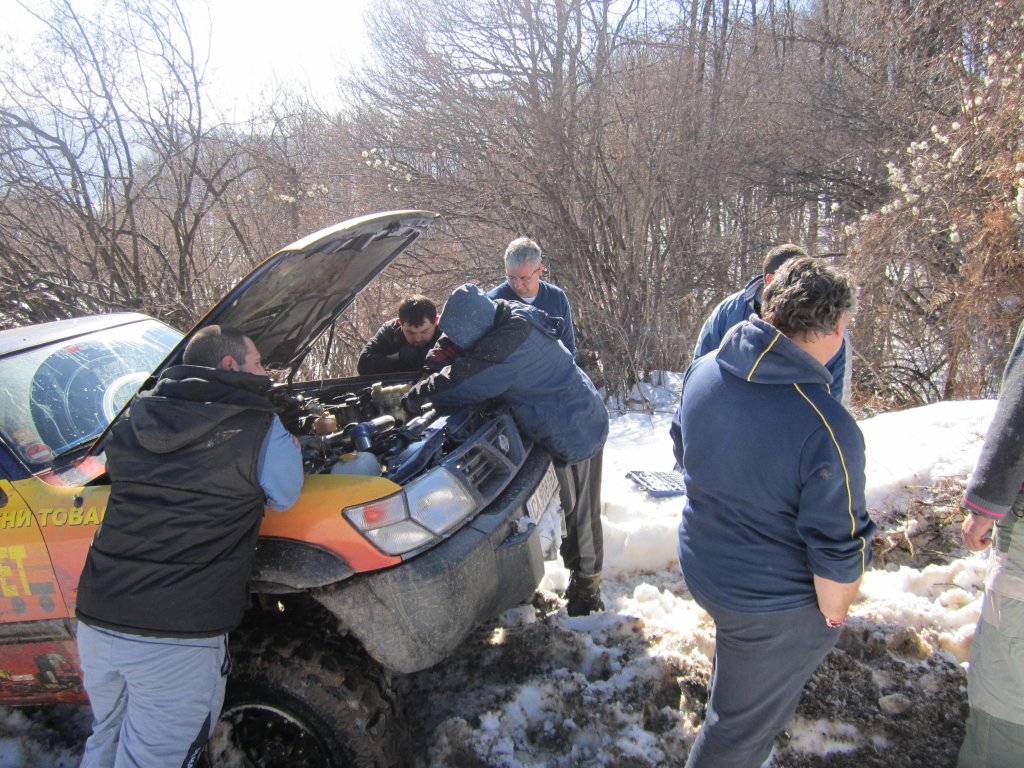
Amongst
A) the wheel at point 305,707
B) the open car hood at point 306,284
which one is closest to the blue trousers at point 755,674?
the wheel at point 305,707

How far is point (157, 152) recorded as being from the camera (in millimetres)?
10250

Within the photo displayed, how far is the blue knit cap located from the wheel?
53.2 inches

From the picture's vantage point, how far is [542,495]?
2.88m

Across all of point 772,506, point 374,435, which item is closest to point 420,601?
point 374,435

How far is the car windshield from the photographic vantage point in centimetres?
252

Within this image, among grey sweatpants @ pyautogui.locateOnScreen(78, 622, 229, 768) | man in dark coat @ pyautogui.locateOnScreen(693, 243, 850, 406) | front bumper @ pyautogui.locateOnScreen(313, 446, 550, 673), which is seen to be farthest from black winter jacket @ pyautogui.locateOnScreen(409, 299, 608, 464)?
grey sweatpants @ pyautogui.locateOnScreen(78, 622, 229, 768)

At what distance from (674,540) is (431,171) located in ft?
24.7

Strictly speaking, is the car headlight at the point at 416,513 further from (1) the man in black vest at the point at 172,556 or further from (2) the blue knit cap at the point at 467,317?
(2) the blue knit cap at the point at 467,317

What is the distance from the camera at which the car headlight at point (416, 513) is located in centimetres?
222

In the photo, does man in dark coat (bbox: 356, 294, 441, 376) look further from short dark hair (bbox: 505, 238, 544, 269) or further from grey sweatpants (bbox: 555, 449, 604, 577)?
grey sweatpants (bbox: 555, 449, 604, 577)

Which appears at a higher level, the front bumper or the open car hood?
the open car hood

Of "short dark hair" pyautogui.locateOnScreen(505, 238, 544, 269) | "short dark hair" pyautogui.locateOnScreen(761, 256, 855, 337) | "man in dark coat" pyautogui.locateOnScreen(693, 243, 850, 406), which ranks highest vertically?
"short dark hair" pyautogui.locateOnScreen(761, 256, 855, 337)

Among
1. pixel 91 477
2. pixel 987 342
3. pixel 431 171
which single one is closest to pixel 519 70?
pixel 431 171

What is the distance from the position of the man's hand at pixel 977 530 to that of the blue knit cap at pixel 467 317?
1932 mm
